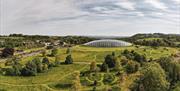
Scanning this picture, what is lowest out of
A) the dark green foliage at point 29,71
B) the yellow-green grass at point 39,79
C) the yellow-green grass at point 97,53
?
the yellow-green grass at point 39,79

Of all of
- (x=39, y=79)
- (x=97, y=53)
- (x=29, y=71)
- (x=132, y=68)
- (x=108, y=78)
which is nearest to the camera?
(x=108, y=78)

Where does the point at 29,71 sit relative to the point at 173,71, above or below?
below

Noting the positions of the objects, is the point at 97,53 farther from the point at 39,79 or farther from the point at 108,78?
the point at 39,79

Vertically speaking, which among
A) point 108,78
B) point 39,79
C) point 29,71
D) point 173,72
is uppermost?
point 173,72

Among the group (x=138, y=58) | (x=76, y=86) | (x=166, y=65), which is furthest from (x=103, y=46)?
(x=76, y=86)

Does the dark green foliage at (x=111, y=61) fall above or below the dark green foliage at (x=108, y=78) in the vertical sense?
above

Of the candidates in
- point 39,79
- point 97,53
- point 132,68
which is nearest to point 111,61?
point 132,68

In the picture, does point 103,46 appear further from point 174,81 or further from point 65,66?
point 174,81

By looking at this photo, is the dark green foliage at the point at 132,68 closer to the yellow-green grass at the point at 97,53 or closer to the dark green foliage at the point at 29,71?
the yellow-green grass at the point at 97,53

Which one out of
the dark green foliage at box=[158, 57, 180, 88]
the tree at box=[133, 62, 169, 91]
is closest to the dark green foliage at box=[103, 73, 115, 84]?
the tree at box=[133, 62, 169, 91]

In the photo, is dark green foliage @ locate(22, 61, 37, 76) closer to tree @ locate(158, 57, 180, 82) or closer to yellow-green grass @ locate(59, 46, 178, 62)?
yellow-green grass @ locate(59, 46, 178, 62)

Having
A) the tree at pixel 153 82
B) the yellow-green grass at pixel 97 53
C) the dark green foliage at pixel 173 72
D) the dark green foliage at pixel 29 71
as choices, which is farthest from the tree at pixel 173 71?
the yellow-green grass at pixel 97 53
